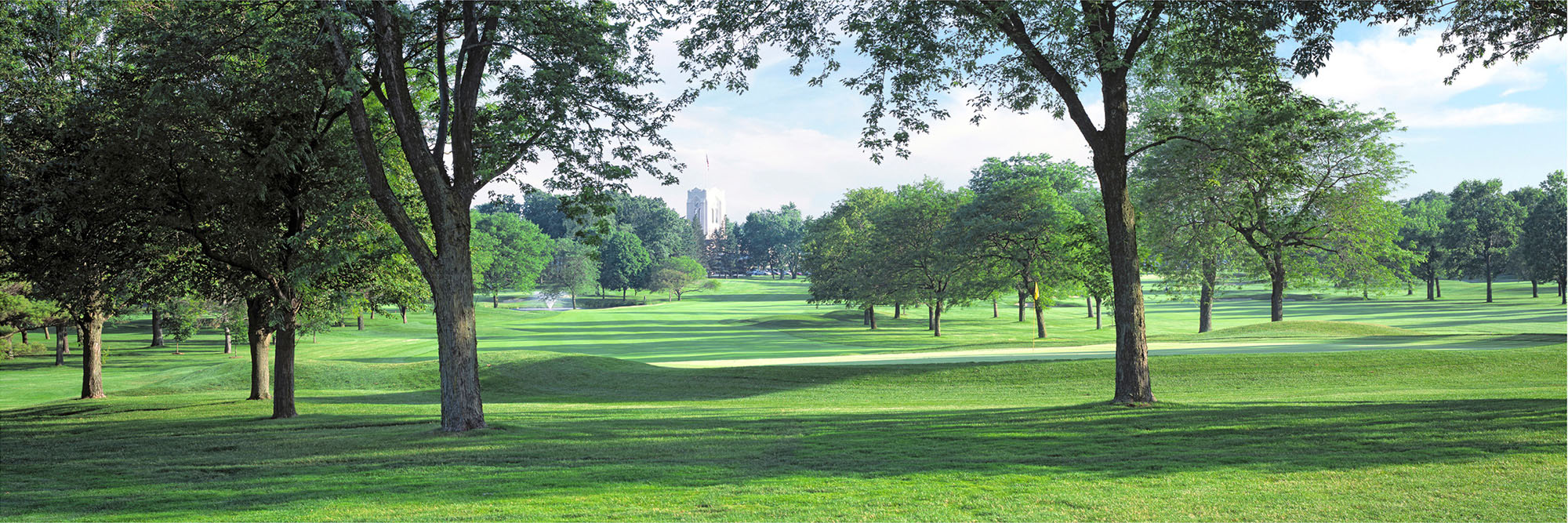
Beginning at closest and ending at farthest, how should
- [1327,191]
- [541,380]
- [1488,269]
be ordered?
[541,380]
[1327,191]
[1488,269]

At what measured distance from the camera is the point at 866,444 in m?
11.2

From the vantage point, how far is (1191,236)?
1497 inches

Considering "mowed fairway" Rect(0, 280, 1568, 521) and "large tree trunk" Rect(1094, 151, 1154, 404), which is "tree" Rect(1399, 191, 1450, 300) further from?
"large tree trunk" Rect(1094, 151, 1154, 404)

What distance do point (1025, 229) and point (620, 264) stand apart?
A: 66.2 meters

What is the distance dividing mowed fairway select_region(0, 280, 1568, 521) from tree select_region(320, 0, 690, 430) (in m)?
2.35

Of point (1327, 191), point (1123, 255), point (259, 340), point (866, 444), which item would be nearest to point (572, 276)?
point (259, 340)

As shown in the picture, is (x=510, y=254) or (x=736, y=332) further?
(x=510, y=254)

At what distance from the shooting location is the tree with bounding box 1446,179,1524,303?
69.4 m

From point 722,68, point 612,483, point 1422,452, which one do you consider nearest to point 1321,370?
point 1422,452

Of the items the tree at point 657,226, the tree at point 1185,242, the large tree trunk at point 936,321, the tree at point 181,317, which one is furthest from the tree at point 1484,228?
the tree at point 657,226

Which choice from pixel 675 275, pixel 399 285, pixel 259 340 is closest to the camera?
pixel 399 285

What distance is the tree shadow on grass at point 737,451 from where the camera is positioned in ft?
29.3

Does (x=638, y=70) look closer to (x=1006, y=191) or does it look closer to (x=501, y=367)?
(x=501, y=367)

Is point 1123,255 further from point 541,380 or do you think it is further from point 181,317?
point 181,317
